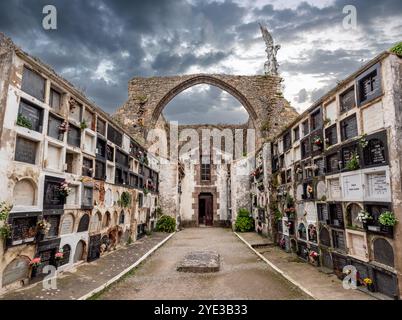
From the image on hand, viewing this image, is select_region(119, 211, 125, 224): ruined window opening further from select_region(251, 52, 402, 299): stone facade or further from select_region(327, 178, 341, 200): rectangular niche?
select_region(327, 178, 341, 200): rectangular niche

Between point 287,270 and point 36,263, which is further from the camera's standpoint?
point 287,270

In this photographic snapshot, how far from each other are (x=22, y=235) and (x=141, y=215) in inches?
344

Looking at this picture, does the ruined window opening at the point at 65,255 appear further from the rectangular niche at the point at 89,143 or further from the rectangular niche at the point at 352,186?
the rectangular niche at the point at 352,186

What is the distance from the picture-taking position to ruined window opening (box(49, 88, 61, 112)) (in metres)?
6.68

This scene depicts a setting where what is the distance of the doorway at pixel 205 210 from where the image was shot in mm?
22892

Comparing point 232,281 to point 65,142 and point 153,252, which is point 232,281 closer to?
point 153,252

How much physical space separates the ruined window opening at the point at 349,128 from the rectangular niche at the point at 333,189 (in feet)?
3.52

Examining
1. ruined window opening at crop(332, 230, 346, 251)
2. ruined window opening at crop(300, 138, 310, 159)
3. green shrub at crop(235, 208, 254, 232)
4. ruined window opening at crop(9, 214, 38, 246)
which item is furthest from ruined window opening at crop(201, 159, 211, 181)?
ruined window opening at crop(9, 214, 38, 246)

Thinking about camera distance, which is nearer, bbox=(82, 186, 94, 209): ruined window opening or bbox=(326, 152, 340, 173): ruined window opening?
bbox=(326, 152, 340, 173): ruined window opening

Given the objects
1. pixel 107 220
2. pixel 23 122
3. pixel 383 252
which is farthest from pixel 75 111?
pixel 383 252

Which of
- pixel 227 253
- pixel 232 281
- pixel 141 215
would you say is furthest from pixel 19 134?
pixel 141 215

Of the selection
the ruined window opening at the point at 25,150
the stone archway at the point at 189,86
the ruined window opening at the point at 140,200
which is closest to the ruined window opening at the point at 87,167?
the ruined window opening at the point at 25,150

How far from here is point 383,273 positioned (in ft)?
16.4

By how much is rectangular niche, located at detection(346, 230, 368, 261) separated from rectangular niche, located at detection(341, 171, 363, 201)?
72 cm
